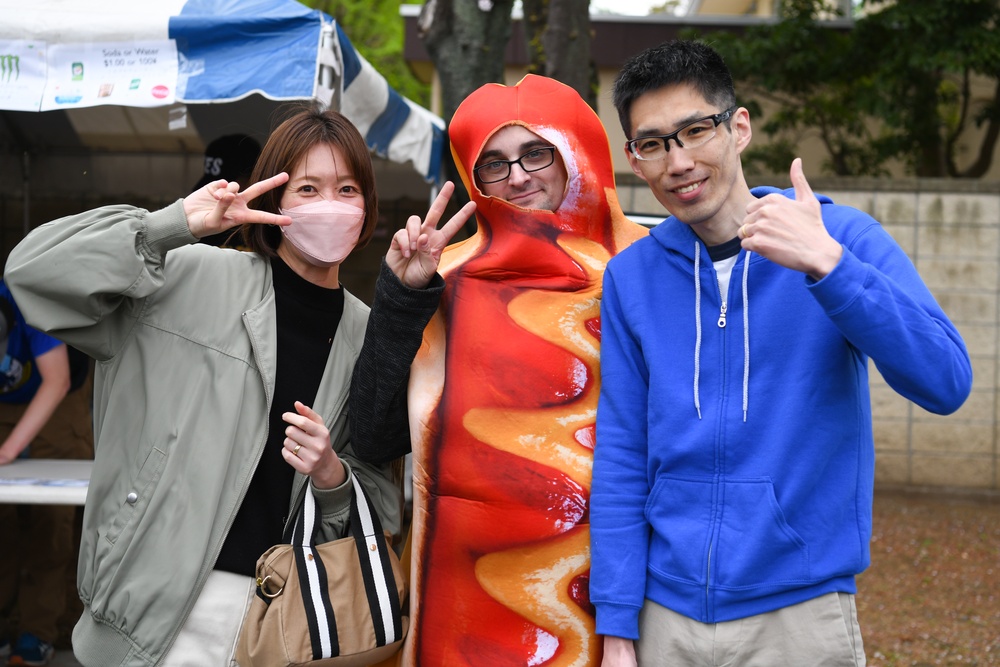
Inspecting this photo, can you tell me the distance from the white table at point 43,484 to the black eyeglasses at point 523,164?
66.0 inches

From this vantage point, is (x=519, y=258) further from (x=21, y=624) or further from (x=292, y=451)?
(x=21, y=624)

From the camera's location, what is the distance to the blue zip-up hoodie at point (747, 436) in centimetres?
187

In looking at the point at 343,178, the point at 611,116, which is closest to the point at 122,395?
the point at 343,178

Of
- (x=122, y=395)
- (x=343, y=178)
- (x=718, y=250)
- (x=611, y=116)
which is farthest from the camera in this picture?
(x=611, y=116)

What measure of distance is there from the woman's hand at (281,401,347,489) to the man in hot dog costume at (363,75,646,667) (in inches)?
7.8

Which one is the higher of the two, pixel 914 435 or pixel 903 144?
pixel 903 144

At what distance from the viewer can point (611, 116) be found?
11.2m

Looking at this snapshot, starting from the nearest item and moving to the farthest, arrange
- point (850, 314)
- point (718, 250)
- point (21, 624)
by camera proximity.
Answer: point (850, 314) < point (718, 250) < point (21, 624)

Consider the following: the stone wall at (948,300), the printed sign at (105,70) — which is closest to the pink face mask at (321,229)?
the printed sign at (105,70)

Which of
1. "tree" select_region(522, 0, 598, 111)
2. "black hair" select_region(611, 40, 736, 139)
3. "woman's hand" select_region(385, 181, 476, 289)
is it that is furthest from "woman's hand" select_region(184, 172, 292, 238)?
"tree" select_region(522, 0, 598, 111)

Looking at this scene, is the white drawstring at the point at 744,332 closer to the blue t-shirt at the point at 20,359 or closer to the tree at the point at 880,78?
the blue t-shirt at the point at 20,359

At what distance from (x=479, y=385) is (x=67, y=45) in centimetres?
247

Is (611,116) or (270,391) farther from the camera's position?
(611,116)

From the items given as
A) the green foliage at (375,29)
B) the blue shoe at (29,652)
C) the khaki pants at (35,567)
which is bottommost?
the blue shoe at (29,652)
